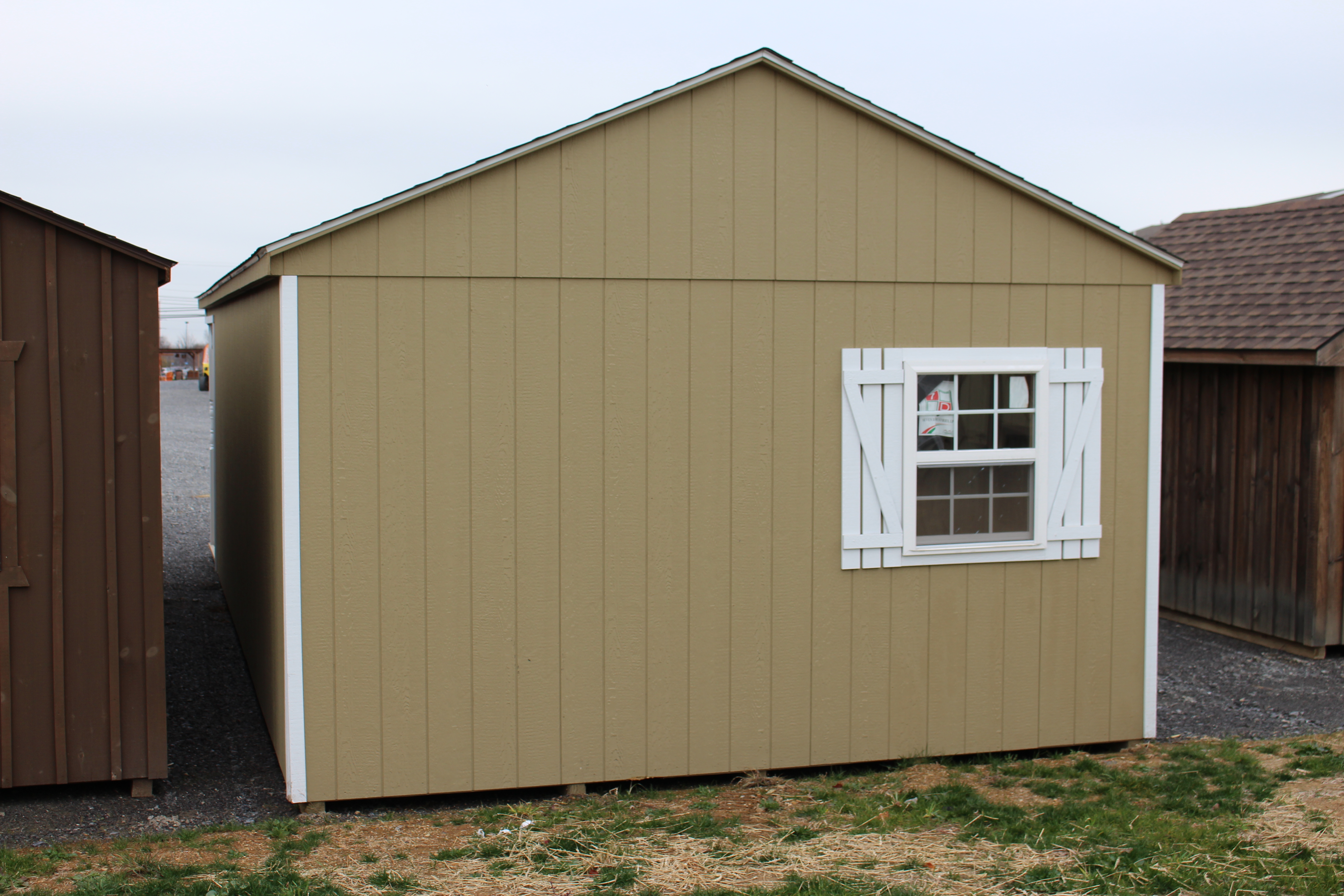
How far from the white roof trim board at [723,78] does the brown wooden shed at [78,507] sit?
0.79 metres

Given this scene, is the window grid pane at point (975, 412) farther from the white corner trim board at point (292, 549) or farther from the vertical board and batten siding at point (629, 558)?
the white corner trim board at point (292, 549)

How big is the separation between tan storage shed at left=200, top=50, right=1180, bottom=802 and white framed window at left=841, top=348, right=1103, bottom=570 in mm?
18

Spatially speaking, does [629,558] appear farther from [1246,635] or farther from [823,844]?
[1246,635]

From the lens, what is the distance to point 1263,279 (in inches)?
423

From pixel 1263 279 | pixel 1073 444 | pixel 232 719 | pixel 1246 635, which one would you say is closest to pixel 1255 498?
pixel 1246 635

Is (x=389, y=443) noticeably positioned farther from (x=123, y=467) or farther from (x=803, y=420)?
(x=803, y=420)

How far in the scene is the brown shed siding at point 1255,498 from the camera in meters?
9.50

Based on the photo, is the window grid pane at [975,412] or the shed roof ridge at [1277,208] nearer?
the window grid pane at [975,412]

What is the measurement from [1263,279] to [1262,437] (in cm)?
160

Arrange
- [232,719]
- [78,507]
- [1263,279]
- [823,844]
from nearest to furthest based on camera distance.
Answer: [823,844], [78,507], [232,719], [1263,279]

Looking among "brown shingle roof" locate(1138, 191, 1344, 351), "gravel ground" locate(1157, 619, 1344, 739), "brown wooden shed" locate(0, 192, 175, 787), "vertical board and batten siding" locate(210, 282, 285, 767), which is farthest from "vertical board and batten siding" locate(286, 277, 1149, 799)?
"brown shingle roof" locate(1138, 191, 1344, 351)

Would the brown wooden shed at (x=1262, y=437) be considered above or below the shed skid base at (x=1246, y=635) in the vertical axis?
above

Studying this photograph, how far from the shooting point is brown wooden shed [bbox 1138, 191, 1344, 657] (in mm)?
9484

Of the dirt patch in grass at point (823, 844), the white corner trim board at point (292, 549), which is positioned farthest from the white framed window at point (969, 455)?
the white corner trim board at point (292, 549)
